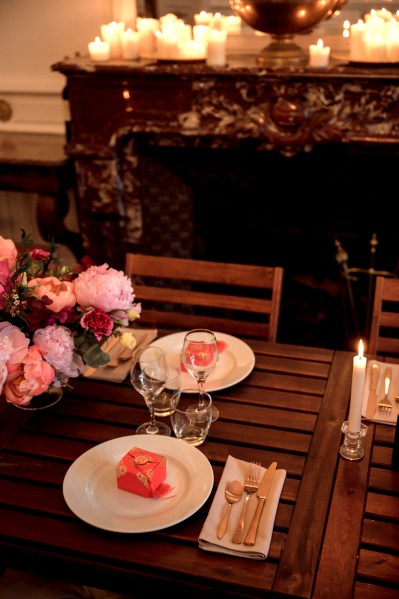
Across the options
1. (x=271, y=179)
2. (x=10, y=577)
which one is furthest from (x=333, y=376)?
(x=271, y=179)

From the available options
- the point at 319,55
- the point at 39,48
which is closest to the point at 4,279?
the point at 319,55

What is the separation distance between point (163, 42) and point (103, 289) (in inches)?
54.1

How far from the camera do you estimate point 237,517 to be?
3.51 ft

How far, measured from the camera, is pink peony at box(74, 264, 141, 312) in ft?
4.09

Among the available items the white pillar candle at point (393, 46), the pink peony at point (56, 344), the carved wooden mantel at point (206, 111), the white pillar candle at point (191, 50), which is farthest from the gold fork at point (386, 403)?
the white pillar candle at point (191, 50)

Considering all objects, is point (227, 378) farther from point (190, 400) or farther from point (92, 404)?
point (92, 404)

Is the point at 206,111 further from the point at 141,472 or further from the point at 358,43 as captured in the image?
the point at 141,472

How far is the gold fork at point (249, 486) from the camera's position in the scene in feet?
3.37

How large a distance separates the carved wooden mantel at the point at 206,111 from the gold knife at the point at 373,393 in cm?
107

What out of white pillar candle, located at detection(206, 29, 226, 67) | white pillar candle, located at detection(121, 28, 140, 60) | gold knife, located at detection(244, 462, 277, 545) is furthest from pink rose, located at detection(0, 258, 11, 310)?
white pillar candle, located at detection(121, 28, 140, 60)

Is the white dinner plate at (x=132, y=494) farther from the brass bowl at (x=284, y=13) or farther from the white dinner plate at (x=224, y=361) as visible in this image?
the brass bowl at (x=284, y=13)

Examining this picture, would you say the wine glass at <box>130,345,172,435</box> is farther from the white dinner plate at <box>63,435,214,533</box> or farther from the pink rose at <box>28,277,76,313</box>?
the pink rose at <box>28,277,76,313</box>

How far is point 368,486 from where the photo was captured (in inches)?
45.1

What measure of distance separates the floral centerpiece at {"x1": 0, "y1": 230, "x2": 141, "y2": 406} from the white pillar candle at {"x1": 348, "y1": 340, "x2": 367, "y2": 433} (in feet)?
1.40
